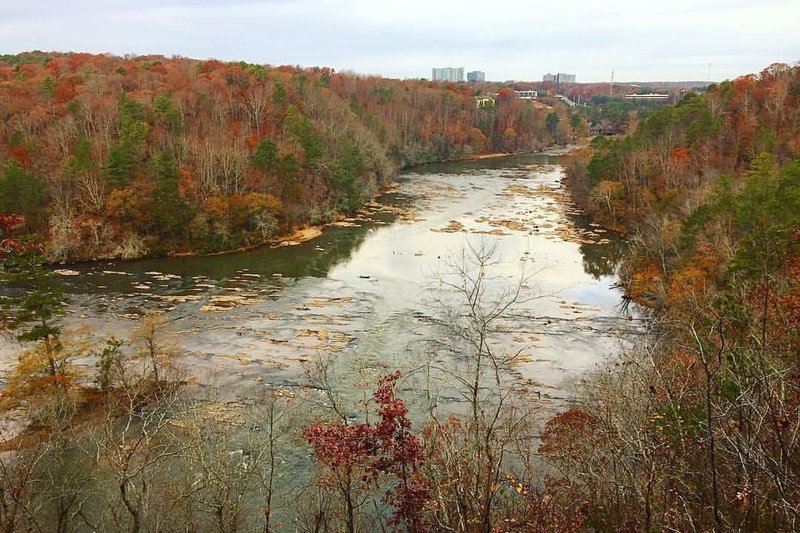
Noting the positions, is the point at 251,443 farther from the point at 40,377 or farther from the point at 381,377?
the point at 40,377

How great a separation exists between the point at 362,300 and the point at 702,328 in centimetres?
1777

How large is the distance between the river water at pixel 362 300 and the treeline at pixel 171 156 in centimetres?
269

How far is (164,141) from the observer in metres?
46.7

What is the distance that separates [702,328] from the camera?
56.7ft

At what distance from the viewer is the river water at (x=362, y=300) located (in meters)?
23.7

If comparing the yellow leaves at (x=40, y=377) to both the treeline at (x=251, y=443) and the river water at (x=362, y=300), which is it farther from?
the river water at (x=362, y=300)

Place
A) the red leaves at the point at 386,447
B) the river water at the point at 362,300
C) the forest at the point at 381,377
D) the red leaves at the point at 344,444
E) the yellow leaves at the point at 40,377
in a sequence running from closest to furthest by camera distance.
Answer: the forest at the point at 381,377 → the red leaves at the point at 386,447 → the red leaves at the point at 344,444 → the yellow leaves at the point at 40,377 → the river water at the point at 362,300

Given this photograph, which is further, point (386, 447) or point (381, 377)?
point (381, 377)

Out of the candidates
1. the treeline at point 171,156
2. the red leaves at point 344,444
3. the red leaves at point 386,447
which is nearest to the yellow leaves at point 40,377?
the red leaves at point 344,444

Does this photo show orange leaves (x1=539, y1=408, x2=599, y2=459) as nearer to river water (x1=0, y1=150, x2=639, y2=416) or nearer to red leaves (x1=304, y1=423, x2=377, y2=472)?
river water (x1=0, y1=150, x2=639, y2=416)

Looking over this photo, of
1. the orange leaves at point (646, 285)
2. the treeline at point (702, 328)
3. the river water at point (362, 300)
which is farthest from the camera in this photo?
the orange leaves at point (646, 285)

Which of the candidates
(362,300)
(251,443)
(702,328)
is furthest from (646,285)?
(251,443)

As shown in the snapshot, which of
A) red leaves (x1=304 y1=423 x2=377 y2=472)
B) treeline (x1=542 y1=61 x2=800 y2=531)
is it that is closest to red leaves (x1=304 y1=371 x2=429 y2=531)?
red leaves (x1=304 y1=423 x2=377 y2=472)

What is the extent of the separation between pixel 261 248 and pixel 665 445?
119 ft
